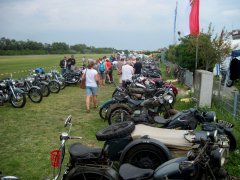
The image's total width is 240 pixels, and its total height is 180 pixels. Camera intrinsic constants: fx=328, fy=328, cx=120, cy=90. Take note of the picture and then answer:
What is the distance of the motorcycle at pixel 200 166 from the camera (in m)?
3.34

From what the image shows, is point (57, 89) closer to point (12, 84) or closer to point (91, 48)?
point (12, 84)

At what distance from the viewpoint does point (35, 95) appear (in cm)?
1362

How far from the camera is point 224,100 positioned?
32.6 feet

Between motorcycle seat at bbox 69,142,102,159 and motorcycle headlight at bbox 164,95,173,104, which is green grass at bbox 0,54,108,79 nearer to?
motorcycle headlight at bbox 164,95,173,104

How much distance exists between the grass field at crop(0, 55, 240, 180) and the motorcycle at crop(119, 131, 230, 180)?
7.72ft

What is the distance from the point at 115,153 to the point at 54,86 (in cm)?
1170

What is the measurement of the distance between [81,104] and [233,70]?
24.3ft

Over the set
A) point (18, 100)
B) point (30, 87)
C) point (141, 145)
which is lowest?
point (18, 100)

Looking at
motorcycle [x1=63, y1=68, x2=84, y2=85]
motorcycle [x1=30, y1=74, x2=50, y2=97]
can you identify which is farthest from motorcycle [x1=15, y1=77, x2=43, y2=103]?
motorcycle [x1=63, y1=68, x2=84, y2=85]

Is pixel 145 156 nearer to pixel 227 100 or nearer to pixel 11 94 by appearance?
pixel 227 100

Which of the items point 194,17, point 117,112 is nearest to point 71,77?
point 194,17

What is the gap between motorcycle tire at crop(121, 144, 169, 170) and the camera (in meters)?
5.14

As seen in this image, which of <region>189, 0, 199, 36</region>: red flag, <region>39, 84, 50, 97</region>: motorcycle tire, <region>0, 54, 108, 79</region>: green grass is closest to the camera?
<region>189, 0, 199, 36</region>: red flag

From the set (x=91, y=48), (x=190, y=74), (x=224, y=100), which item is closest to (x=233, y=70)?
(x=190, y=74)
